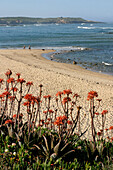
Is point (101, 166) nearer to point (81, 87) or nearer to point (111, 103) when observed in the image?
point (111, 103)

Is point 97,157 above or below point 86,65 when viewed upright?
above

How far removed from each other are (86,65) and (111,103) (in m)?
15.1

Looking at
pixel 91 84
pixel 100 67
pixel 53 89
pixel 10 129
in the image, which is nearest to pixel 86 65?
pixel 100 67

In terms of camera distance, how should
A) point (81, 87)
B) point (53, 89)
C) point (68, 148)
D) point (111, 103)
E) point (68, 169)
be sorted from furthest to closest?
point (81, 87)
point (53, 89)
point (111, 103)
point (68, 148)
point (68, 169)

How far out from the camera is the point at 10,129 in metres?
4.90

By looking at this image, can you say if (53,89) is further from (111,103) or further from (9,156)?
(9,156)

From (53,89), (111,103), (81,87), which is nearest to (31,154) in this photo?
(111,103)

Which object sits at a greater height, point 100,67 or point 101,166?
point 101,166

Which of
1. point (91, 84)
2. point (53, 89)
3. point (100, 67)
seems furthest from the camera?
point (100, 67)

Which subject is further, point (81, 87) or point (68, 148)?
point (81, 87)

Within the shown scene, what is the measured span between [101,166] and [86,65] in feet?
72.8

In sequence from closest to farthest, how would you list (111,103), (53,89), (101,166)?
1. (101,166)
2. (111,103)
3. (53,89)

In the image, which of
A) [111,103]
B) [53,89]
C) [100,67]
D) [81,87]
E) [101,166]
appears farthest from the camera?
[100,67]

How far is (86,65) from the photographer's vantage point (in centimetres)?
2597
